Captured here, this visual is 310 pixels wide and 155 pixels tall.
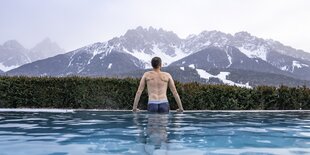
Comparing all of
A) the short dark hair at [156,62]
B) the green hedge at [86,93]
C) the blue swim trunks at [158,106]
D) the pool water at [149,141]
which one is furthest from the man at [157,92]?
the green hedge at [86,93]

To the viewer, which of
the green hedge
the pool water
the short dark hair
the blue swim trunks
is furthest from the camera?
the green hedge

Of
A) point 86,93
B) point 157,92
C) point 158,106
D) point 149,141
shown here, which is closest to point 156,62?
point 157,92

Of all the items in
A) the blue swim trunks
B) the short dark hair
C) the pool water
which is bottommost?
the pool water

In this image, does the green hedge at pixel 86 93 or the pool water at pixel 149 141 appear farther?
the green hedge at pixel 86 93

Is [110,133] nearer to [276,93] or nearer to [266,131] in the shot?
[266,131]

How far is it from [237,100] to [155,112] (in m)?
9.58

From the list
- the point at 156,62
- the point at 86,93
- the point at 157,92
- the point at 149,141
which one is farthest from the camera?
the point at 86,93

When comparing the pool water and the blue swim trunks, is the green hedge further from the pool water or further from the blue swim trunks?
the pool water

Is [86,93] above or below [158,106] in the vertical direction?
above

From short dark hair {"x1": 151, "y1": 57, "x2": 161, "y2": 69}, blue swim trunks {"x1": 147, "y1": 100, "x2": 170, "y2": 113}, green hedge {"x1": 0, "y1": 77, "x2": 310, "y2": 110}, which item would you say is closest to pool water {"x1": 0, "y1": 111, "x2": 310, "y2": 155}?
blue swim trunks {"x1": 147, "y1": 100, "x2": 170, "y2": 113}

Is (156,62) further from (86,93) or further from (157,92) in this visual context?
(86,93)

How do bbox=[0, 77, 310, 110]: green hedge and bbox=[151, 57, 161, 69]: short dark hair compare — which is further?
bbox=[0, 77, 310, 110]: green hedge

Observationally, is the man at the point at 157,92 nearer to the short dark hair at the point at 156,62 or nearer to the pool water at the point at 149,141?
the short dark hair at the point at 156,62

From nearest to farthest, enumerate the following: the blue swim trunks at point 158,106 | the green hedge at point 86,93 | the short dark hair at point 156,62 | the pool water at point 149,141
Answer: the pool water at point 149,141 → the short dark hair at point 156,62 → the blue swim trunks at point 158,106 → the green hedge at point 86,93
